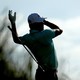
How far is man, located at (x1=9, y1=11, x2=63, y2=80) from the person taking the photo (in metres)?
8.27

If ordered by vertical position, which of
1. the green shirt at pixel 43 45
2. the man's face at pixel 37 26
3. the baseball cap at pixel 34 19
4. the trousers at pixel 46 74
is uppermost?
the baseball cap at pixel 34 19

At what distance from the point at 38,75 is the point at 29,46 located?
594 millimetres

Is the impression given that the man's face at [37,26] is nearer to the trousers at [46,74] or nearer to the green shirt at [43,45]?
the green shirt at [43,45]

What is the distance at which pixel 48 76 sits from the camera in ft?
Answer: 27.6

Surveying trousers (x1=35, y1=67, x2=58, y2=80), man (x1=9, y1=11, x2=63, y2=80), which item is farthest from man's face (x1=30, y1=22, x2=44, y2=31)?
trousers (x1=35, y1=67, x2=58, y2=80)

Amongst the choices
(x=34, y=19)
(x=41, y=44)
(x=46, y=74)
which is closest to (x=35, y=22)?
(x=34, y=19)

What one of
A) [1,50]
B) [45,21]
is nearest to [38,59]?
[45,21]

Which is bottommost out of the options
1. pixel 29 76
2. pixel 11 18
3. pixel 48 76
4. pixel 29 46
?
pixel 29 76

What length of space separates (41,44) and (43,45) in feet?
0.14

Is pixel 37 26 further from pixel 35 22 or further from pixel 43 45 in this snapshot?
pixel 43 45

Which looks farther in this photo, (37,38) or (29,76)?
(29,76)

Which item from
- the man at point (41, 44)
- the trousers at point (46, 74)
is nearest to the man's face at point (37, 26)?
the man at point (41, 44)

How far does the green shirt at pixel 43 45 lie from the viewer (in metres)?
8.27

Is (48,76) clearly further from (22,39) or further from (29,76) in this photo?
(29,76)
